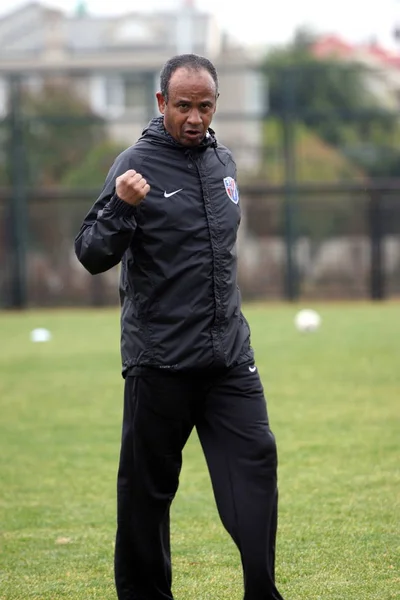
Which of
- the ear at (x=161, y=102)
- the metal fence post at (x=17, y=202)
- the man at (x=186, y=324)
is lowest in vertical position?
the metal fence post at (x=17, y=202)

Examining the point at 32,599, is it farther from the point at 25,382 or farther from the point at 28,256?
the point at 28,256

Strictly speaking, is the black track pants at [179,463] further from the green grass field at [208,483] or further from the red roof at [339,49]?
the red roof at [339,49]

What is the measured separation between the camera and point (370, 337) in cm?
1725

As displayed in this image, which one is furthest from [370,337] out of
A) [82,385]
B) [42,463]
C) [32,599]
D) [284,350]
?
[32,599]

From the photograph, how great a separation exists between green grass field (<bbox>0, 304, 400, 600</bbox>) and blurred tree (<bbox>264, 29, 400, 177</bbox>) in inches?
455

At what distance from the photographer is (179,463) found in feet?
14.7

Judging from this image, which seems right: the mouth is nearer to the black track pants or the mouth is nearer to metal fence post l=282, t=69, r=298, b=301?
the black track pants

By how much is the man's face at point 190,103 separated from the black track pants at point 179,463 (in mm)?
929

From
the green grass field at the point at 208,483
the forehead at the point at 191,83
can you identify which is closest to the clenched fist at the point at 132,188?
the forehead at the point at 191,83

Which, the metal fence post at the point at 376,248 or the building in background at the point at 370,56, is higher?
the building in background at the point at 370,56

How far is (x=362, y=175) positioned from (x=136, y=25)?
26313 mm

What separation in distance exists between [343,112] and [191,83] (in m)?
22.4

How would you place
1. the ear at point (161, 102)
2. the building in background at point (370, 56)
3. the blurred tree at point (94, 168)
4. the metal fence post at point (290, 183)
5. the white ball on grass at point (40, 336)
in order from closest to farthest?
the ear at point (161, 102), the white ball on grass at point (40, 336), the metal fence post at point (290, 183), the blurred tree at point (94, 168), the building in background at point (370, 56)

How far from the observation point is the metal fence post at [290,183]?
2523cm
